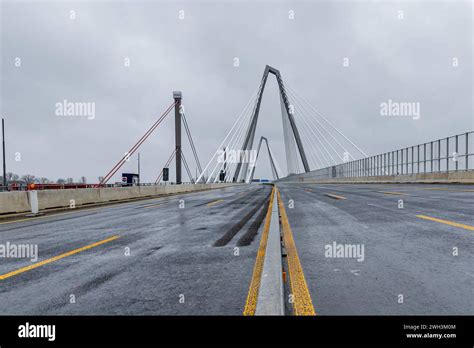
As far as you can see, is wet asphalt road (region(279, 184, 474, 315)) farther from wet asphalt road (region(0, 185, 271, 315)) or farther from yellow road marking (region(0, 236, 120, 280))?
yellow road marking (region(0, 236, 120, 280))

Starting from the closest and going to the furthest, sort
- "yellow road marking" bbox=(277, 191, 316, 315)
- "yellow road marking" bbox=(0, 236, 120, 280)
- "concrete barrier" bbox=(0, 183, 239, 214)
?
"yellow road marking" bbox=(277, 191, 316, 315) → "yellow road marking" bbox=(0, 236, 120, 280) → "concrete barrier" bbox=(0, 183, 239, 214)

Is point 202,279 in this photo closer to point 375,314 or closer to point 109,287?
point 109,287

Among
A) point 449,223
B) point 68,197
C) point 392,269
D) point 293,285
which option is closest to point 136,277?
point 293,285

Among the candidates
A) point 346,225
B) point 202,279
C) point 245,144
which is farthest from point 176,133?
point 202,279

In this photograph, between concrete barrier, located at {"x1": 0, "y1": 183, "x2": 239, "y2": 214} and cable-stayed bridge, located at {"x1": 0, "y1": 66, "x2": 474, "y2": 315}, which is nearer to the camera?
cable-stayed bridge, located at {"x1": 0, "y1": 66, "x2": 474, "y2": 315}

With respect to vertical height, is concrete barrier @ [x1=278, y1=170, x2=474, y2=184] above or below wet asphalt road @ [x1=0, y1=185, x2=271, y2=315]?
above

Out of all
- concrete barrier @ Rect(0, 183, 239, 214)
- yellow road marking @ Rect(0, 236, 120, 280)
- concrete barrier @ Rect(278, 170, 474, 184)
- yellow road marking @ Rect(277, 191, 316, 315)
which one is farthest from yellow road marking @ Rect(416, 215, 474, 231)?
concrete barrier @ Rect(278, 170, 474, 184)

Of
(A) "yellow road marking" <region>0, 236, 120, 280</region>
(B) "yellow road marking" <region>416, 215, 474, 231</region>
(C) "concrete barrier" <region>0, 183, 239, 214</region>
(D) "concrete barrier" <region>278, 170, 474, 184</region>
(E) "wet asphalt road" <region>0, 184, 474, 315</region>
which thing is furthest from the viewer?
(D) "concrete barrier" <region>278, 170, 474, 184</region>

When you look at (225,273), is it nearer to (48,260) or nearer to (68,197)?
(48,260)

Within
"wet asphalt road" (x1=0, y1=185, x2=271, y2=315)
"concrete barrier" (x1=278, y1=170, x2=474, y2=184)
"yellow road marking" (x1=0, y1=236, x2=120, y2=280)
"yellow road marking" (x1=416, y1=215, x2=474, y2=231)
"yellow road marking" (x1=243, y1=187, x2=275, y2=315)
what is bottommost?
"yellow road marking" (x1=0, y1=236, x2=120, y2=280)

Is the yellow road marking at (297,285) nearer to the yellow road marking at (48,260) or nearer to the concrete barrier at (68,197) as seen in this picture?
the yellow road marking at (48,260)

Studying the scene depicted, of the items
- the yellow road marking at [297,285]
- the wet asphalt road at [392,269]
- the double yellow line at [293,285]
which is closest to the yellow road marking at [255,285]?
the double yellow line at [293,285]

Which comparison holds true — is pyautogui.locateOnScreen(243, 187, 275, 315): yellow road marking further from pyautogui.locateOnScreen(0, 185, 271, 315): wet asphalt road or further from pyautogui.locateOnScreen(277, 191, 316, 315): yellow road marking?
pyautogui.locateOnScreen(277, 191, 316, 315): yellow road marking
